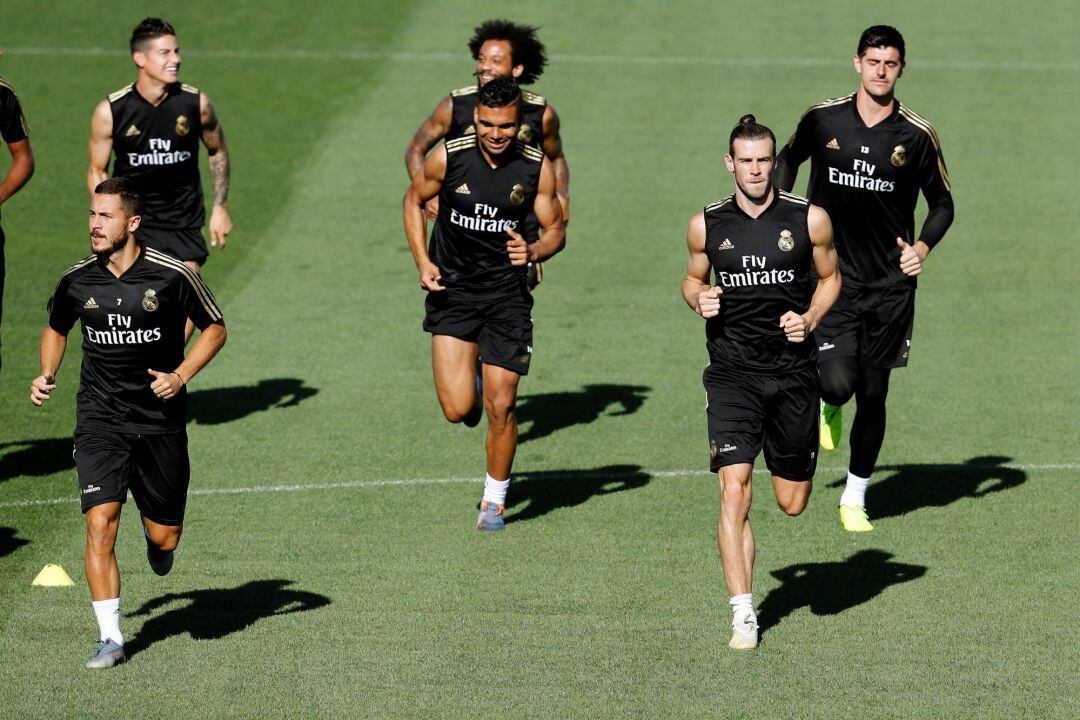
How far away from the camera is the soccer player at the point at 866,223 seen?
10828 mm

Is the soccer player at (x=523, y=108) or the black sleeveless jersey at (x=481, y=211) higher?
the soccer player at (x=523, y=108)

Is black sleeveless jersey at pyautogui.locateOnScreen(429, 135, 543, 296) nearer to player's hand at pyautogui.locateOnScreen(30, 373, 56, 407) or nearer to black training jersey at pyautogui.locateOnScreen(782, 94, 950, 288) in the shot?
black training jersey at pyautogui.locateOnScreen(782, 94, 950, 288)

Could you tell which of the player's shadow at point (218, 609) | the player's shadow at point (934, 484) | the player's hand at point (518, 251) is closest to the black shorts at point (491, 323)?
the player's hand at point (518, 251)

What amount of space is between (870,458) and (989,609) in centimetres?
169

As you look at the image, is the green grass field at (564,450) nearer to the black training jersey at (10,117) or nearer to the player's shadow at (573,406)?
the player's shadow at (573,406)

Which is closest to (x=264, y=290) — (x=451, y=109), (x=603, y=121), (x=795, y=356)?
(x=451, y=109)

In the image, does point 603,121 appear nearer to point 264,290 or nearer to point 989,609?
point 264,290

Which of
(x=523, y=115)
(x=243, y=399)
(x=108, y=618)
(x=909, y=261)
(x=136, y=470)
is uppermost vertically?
(x=523, y=115)

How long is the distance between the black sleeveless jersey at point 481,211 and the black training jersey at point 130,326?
238 cm

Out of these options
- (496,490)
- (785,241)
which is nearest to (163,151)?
(496,490)

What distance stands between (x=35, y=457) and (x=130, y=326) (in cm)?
380

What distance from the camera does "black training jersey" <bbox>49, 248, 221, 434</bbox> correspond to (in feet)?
28.8

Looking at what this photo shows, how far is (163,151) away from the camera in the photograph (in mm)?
12672

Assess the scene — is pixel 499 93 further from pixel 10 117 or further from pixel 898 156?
pixel 10 117
